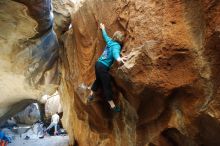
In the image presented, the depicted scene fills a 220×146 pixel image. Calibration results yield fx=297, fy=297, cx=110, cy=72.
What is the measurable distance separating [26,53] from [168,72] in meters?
6.16

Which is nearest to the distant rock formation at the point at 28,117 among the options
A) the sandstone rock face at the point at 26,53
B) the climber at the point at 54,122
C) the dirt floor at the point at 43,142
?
the climber at the point at 54,122

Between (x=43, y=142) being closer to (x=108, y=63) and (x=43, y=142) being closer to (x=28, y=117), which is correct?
(x=28, y=117)

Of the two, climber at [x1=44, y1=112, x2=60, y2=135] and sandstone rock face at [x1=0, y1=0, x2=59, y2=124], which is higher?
sandstone rock face at [x1=0, y1=0, x2=59, y2=124]

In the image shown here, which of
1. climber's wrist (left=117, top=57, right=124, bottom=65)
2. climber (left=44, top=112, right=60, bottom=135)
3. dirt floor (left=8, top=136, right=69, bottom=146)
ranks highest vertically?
climber's wrist (left=117, top=57, right=124, bottom=65)

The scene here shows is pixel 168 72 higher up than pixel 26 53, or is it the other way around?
pixel 26 53

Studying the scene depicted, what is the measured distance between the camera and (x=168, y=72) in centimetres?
415

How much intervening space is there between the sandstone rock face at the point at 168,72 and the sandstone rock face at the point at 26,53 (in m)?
2.86

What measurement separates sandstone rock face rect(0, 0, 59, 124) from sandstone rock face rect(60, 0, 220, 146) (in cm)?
286

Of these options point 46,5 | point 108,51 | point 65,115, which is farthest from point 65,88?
point 108,51

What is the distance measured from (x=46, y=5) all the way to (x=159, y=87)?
4.39 meters

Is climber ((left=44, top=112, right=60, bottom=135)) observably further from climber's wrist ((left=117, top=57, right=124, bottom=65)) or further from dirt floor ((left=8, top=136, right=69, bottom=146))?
climber's wrist ((left=117, top=57, right=124, bottom=65))

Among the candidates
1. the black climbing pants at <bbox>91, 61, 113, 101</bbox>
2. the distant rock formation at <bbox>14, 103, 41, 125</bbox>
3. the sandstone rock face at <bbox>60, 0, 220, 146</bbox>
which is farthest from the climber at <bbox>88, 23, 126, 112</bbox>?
the distant rock formation at <bbox>14, 103, 41, 125</bbox>

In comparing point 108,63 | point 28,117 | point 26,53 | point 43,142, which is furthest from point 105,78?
point 28,117

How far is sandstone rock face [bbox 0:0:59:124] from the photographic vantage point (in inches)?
299
